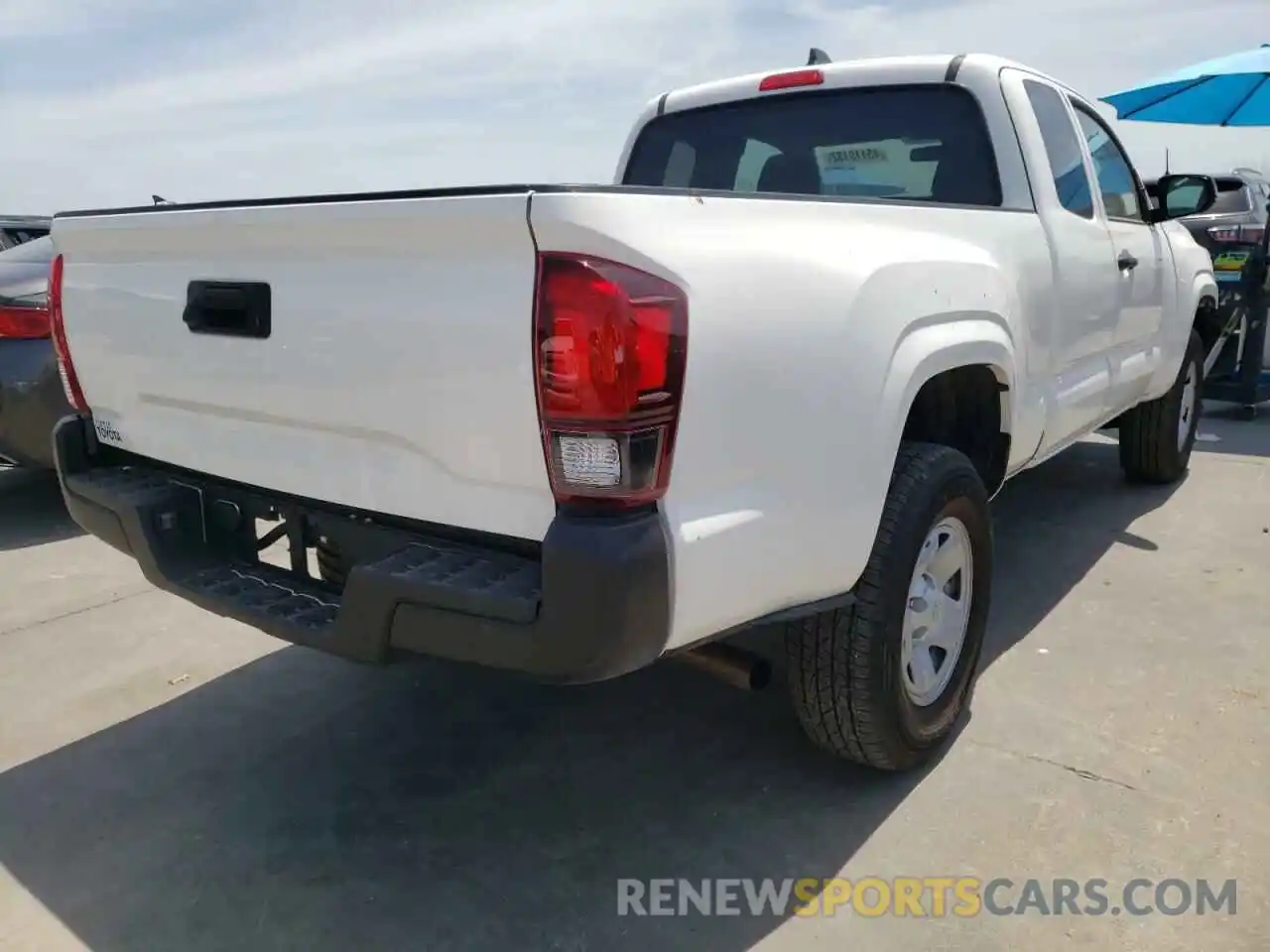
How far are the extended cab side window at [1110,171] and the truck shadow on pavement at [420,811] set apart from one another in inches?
102

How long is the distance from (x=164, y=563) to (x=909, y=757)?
6.39 ft

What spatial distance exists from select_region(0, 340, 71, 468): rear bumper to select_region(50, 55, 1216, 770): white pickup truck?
2.49 m

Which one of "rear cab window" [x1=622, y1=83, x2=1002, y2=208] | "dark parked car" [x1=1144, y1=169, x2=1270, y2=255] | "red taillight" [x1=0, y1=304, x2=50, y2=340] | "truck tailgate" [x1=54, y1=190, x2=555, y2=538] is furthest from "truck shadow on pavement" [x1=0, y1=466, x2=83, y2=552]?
"dark parked car" [x1=1144, y1=169, x2=1270, y2=255]

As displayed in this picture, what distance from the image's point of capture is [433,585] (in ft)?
6.40

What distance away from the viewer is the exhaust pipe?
2.38 m

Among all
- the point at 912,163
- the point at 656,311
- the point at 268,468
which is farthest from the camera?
the point at 912,163

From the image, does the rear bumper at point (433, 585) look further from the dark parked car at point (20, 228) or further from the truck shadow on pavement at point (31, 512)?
the dark parked car at point (20, 228)

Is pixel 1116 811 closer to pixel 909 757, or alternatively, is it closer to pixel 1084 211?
pixel 909 757

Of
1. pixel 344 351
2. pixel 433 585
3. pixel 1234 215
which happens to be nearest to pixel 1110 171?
pixel 344 351

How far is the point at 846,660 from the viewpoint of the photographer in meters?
2.44

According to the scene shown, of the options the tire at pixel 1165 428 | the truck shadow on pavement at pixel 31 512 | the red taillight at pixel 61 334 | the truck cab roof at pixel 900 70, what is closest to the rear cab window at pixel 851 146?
the truck cab roof at pixel 900 70

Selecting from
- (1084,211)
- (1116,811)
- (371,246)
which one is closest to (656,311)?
(371,246)

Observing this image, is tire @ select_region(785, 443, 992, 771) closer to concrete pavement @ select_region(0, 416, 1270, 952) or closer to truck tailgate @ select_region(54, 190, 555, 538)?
concrete pavement @ select_region(0, 416, 1270, 952)

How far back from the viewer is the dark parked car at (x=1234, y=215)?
25.7 feet
